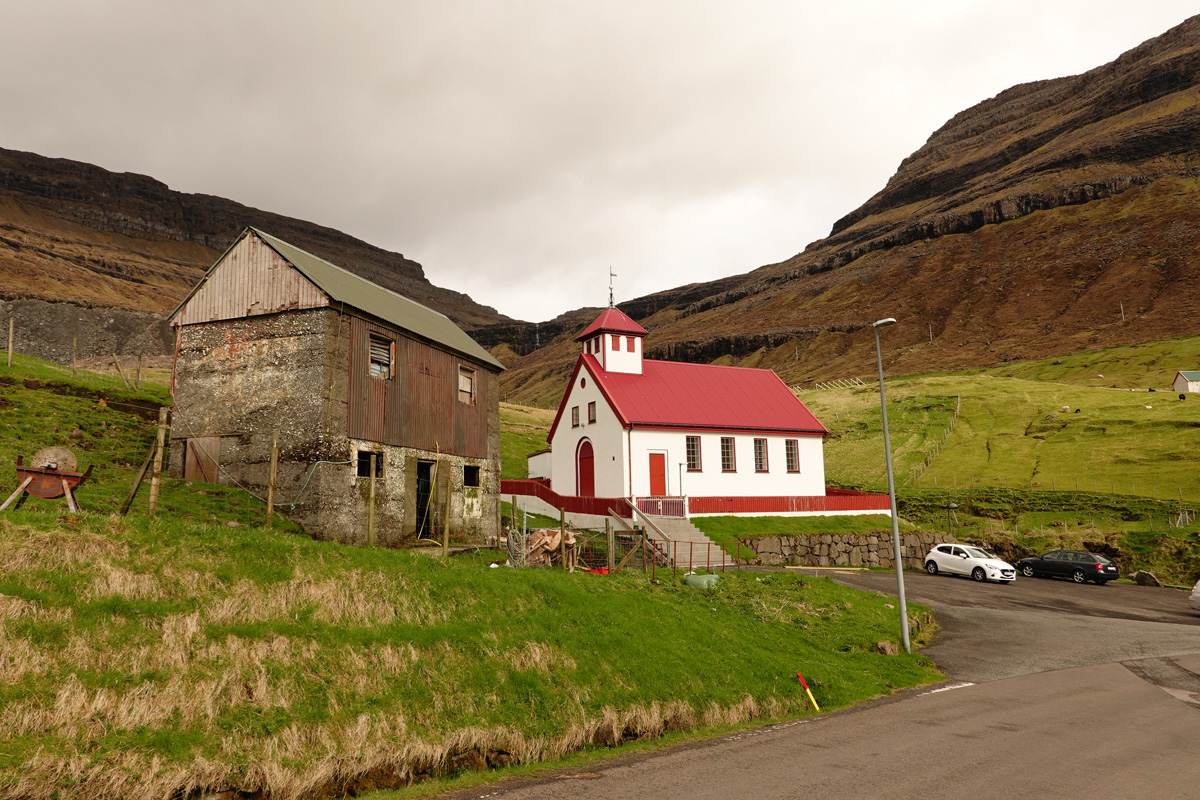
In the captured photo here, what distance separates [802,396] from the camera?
322ft

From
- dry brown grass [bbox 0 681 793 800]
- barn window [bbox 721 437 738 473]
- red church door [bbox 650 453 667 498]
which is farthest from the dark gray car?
dry brown grass [bbox 0 681 793 800]

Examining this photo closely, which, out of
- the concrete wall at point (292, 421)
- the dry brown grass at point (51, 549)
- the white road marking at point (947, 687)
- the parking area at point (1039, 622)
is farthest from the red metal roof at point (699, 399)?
the dry brown grass at point (51, 549)

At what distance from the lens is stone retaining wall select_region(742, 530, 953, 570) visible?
3519cm

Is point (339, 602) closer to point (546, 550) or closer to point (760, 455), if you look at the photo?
point (546, 550)

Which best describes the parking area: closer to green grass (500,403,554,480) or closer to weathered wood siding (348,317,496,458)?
weathered wood siding (348,317,496,458)

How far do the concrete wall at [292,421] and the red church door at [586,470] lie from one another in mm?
16422

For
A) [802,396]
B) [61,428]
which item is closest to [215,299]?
[61,428]

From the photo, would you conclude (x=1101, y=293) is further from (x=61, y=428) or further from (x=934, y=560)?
(x=61, y=428)

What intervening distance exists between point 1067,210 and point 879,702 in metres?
200

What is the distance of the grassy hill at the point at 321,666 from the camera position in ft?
29.6

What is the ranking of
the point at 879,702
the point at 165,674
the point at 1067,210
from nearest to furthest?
the point at 165,674 < the point at 879,702 < the point at 1067,210

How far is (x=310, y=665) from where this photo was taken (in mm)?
11023

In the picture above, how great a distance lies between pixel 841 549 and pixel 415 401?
23418 millimetres

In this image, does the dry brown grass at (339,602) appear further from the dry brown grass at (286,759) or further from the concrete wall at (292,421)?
the concrete wall at (292,421)
